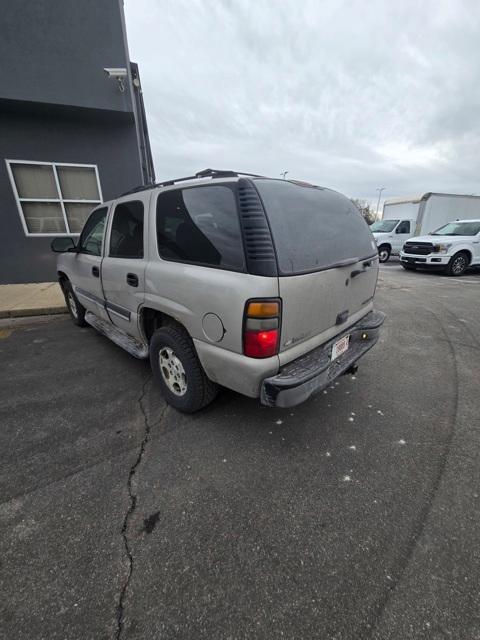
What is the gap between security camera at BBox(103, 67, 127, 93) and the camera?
5617 millimetres

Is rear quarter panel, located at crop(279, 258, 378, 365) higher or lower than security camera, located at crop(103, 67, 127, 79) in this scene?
lower

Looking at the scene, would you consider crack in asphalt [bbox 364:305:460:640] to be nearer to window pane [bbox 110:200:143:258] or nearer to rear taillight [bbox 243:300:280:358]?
rear taillight [bbox 243:300:280:358]

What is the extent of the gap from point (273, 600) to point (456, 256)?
11873 millimetres

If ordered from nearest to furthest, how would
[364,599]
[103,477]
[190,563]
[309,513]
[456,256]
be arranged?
[364,599] → [190,563] → [309,513] → [103,477] → [456,256]

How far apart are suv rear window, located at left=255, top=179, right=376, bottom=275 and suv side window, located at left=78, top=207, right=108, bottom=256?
7.36ft

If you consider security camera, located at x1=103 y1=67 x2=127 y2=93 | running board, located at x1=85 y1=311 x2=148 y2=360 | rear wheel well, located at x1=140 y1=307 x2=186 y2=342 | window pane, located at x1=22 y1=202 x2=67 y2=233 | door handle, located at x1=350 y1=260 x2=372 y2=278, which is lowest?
running board, located at x1=85 y1=311 x2=148 y2=360

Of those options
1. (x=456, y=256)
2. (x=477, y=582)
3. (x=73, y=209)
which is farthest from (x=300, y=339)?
(x=456, y=256)

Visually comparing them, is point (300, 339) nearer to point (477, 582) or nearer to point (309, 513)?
point (309, 513)

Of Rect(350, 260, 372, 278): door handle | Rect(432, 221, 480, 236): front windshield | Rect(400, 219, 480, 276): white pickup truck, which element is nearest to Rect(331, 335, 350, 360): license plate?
Rect(350, 260, 372, 278): door handle

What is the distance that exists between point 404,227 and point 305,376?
15.4 meters

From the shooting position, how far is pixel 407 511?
1.73 meters

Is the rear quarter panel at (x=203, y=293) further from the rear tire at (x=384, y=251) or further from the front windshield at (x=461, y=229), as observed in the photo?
the rear tire at (x=384, y=251)

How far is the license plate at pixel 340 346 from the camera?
2242 mm

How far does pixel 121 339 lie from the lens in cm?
318
